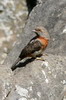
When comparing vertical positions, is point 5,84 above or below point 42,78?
above

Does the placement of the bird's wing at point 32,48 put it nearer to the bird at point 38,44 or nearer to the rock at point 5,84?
the bird at point 38,44

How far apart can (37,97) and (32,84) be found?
1.53 feet

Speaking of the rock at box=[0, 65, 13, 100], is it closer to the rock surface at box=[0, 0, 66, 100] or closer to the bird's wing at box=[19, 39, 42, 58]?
the rock surface at box=[0, 0, 66, 100]

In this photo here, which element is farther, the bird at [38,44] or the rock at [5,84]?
the bird at [38,44]

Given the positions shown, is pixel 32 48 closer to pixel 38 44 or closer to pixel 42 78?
pixel 38 44

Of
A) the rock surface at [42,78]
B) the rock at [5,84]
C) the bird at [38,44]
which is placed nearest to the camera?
the rock at [5,84]

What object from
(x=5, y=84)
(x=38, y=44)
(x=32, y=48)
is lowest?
(x=32, y=48)

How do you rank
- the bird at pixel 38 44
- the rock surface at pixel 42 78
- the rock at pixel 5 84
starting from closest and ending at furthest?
the rock at pixel 5 84
the rock surface at pixel 42 78
the bird at pixel 38 44

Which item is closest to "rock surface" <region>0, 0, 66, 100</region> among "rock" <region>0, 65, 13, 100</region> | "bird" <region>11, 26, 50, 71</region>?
"rock" <region>0, 65, 13, 100</region>

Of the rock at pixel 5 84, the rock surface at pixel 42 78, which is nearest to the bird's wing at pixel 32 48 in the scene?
the rock surface at pixel 42 78

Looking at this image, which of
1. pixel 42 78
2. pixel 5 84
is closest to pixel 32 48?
pixel 42 78

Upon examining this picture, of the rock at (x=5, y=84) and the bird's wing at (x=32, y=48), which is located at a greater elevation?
the rock at (x=5, y=84)

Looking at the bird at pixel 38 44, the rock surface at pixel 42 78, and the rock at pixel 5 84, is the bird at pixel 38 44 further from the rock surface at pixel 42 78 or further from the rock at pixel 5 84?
the rock at pixel 5 84

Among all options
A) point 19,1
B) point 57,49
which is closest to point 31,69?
point 57,49
